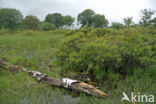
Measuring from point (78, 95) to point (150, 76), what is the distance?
3412 millimetres

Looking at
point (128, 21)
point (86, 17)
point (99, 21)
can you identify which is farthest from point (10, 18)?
point (128, 21)

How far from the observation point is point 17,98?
14.0 ft

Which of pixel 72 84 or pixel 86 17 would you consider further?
pixel 86 17


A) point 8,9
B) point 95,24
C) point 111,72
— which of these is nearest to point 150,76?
point 111,72

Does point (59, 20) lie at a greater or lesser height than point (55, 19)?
lesser

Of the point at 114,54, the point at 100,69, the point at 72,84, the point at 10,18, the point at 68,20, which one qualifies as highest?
the point at 10,18

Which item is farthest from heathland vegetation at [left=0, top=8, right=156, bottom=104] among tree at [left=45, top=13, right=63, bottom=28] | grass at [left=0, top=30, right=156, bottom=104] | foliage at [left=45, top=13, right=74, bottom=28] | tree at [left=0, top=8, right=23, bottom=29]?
tree at [left=45, top=13, right=63, bottom=28]

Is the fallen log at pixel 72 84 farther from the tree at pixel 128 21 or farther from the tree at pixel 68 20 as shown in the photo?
the tree at pixel 68 20

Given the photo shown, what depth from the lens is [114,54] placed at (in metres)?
5.96

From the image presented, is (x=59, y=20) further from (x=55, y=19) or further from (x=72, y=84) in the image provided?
(x=72, y=84)

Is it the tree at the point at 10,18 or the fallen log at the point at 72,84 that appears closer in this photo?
the fallen log at the point at 72,84

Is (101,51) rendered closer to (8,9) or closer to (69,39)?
(69,39)

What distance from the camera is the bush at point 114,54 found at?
5918 mm

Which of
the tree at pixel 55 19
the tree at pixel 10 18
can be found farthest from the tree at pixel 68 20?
the tree at pixel 10 18
